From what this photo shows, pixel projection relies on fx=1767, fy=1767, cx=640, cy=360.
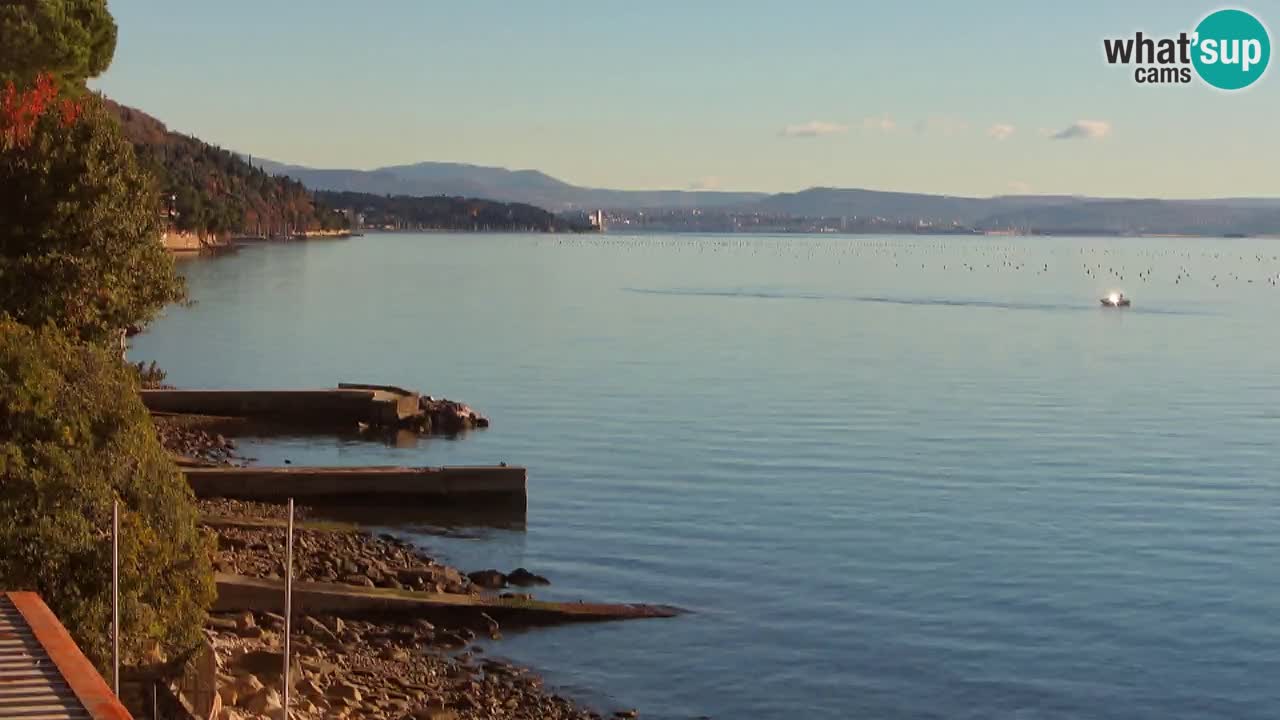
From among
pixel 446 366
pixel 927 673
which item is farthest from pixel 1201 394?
pixel 927 673

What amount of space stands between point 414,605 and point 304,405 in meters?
27.6

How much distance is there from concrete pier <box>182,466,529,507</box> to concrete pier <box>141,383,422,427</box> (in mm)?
14494

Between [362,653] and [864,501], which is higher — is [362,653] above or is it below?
below

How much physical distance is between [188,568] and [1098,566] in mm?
Result: 19098

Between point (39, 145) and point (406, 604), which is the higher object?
point (39, 145)

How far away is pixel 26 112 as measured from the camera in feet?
128

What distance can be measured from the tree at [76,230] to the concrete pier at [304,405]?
1768 centimetres

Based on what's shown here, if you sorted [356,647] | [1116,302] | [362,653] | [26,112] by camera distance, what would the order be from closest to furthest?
1. [362,653]
2. [356,647]
3. [26,112]
4. [1116,302]

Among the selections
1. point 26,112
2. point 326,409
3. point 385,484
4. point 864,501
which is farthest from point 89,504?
point 326,409

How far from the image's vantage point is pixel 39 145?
34594 mm

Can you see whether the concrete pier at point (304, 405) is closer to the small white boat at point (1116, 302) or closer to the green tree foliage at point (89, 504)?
the green tree foliage at point (89, 504)

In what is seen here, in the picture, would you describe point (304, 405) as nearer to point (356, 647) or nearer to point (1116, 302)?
point (356, 647)

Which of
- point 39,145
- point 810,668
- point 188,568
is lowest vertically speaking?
point 810,668

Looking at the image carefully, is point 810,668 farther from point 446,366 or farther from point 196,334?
point 196,334
